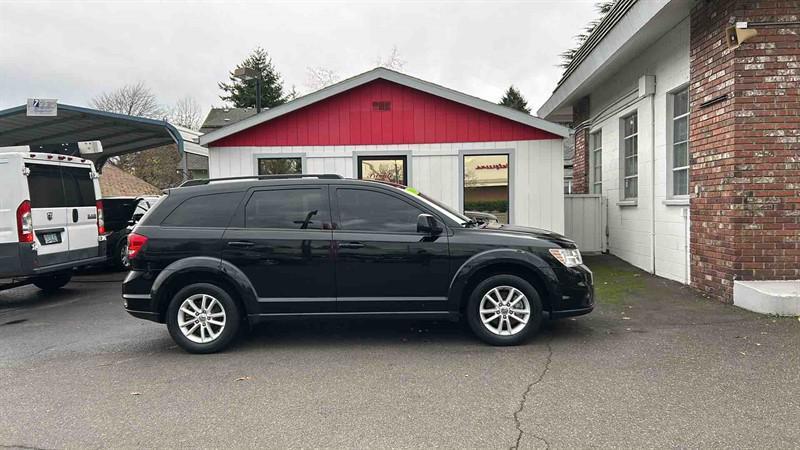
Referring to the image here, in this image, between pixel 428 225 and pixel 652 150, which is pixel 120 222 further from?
pixel 652 150

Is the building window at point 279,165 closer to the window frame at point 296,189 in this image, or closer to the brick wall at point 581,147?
the window frame at point 296,189

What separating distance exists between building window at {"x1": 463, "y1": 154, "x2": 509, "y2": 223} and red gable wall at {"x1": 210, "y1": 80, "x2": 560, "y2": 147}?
405 millimetres

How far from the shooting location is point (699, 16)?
23.9ft

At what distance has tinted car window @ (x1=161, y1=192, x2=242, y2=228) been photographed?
5.44 metres

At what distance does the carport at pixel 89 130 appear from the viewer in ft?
36.8

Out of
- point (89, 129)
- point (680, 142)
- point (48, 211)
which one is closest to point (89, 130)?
point (89, 129)

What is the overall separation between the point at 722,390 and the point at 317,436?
3.04 meters

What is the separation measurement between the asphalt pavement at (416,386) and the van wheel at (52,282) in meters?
3.18

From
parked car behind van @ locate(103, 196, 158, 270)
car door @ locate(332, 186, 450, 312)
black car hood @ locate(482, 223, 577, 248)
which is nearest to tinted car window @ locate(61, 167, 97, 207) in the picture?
parked car behind van @ locate(103, 196, 158, 270)

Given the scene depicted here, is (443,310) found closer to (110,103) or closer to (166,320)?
(166,320)

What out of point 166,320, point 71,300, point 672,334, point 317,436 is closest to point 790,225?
point 672,334

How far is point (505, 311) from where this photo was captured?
17.4 feet

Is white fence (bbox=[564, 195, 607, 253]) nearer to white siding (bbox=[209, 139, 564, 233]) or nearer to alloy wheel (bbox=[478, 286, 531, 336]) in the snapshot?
white siding (bbox=[209, 139, 564, 233])

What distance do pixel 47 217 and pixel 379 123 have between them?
5.64 m
